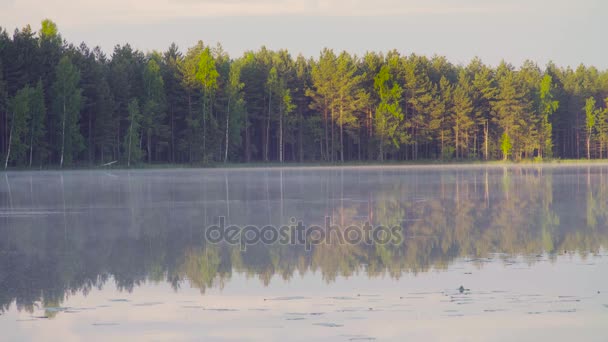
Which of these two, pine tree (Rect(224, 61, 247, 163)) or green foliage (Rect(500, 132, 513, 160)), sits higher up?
pine tree (Rect(224, 61, 247, 163))

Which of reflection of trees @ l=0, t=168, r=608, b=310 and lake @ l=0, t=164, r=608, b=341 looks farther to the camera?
reflection of trees @ l=0, t=168, r=608, b=310

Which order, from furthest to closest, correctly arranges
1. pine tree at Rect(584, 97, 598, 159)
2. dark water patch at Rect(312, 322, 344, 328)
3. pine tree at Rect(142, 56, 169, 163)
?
pine tree at Rect(584, 97, 598, 159), pine tree at Rect(142, 56, 169, 163), dark water patch at Rect(312, 322, 344, 328)

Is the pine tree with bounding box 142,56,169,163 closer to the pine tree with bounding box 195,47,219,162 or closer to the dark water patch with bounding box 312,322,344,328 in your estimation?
A: the pine tree with bounding box 195,47,219,162

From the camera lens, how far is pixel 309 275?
12195 millimetres

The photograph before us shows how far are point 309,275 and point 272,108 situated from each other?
8601cm

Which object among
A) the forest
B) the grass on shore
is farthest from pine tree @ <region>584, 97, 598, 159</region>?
the grass on shore

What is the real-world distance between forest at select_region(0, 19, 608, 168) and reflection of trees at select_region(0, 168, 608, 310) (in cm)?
4901

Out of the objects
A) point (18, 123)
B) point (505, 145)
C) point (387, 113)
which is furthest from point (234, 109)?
point (505, 145)

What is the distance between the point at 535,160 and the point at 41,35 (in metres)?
62.2

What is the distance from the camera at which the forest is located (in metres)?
77.5

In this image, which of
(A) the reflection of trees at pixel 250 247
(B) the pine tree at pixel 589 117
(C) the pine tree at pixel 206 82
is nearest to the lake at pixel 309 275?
(A) the reflection of trees at pixel 250 247

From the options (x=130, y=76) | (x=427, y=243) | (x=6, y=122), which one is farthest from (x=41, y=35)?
(x=427, y=243)

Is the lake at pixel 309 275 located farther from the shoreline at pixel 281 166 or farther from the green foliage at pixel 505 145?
the green foliage at pixel 505 145

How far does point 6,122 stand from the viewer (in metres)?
75.6
